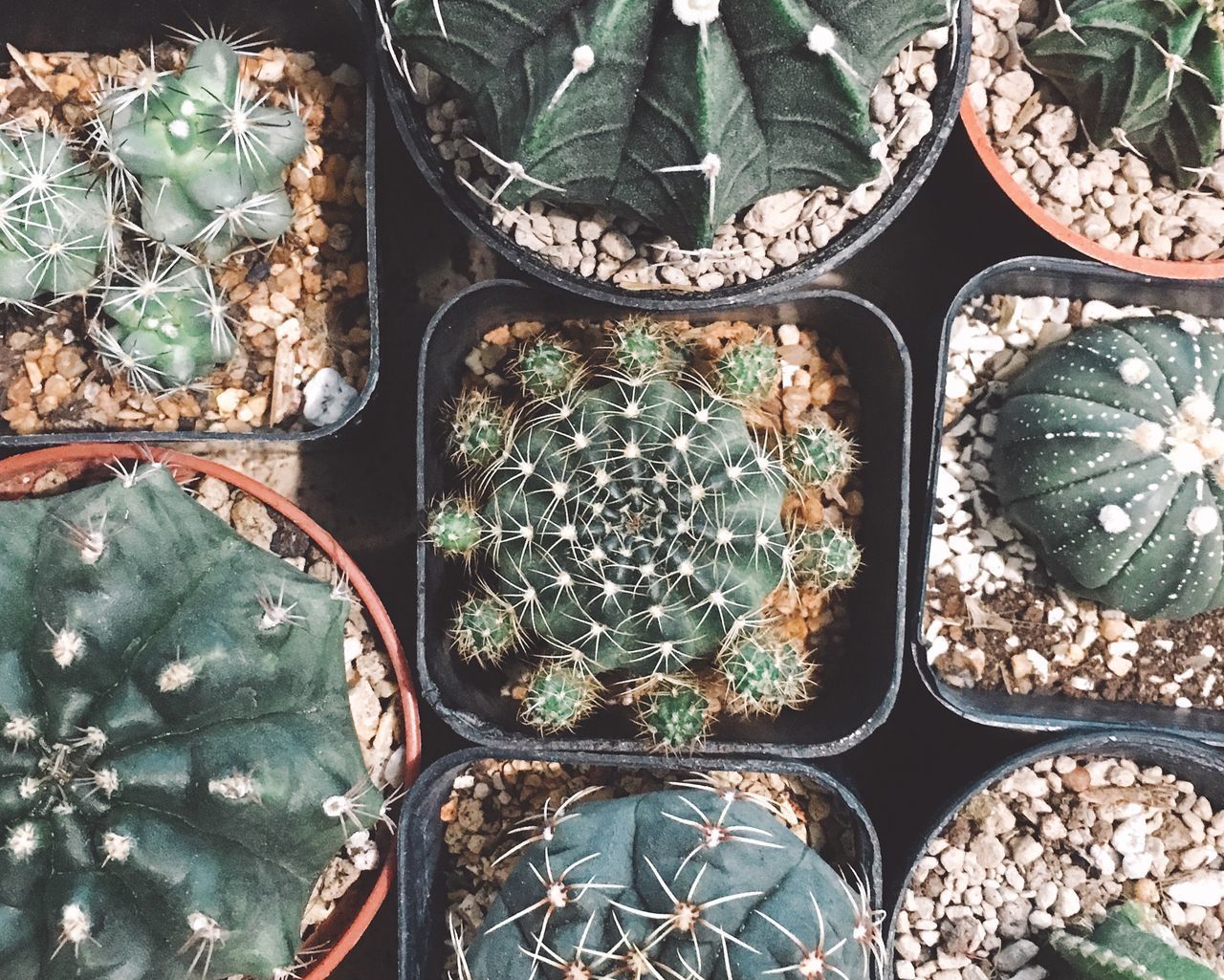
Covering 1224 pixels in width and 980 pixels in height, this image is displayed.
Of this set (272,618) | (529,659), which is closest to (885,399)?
(529,659)

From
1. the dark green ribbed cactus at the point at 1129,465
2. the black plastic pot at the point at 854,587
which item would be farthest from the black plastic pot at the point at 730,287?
the dark green ribbed cactus at the point at 1129,465

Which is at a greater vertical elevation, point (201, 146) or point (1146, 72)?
point (1146, 72)

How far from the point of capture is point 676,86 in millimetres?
1215

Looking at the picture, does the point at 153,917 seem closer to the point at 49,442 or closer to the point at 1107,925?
the point at 49,442

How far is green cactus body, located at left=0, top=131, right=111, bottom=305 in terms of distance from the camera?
161 centimetres

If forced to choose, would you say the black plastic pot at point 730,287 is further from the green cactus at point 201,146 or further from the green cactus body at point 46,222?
the green cactus body at point 46,222

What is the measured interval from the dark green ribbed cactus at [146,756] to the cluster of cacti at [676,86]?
2.41 ft

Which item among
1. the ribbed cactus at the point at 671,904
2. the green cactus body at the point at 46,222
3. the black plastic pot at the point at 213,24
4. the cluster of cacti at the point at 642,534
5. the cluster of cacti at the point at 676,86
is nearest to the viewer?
the cluster of cacti at the point at 676,86

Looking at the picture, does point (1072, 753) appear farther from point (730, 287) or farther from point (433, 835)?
point (433, 835)

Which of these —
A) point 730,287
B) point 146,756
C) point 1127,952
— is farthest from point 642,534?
point 1127,952

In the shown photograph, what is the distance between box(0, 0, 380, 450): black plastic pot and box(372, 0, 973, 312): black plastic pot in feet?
0.41

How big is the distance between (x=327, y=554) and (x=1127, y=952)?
151 centimetres

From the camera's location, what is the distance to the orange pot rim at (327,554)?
1.70 metres

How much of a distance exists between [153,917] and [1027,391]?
157cm
